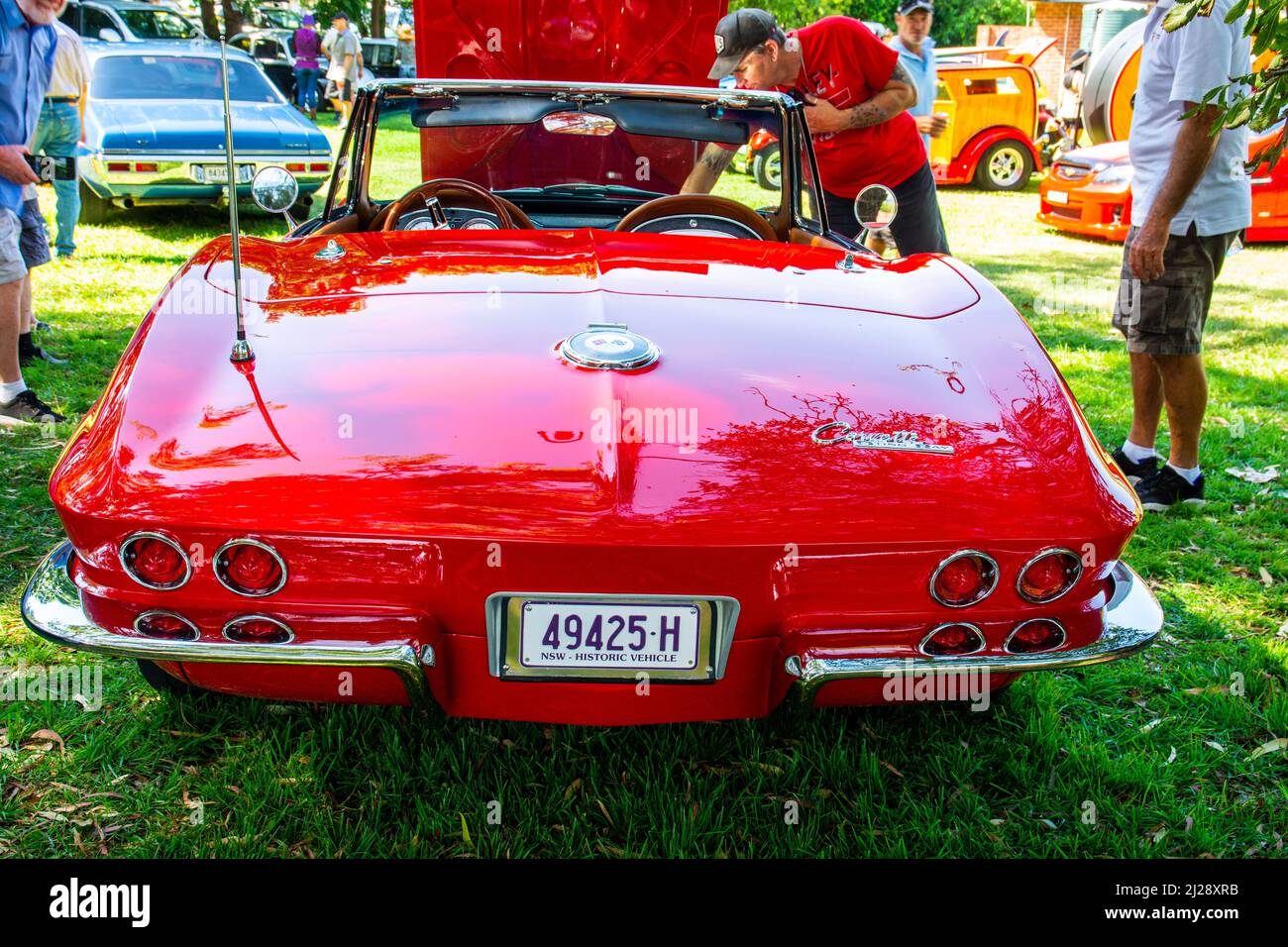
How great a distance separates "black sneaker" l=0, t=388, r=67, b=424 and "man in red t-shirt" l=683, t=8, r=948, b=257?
3158mm

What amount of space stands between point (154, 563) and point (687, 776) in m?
1.20

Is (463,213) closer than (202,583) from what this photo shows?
No

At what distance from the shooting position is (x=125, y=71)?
9.53m

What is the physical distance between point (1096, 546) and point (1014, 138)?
13.2m

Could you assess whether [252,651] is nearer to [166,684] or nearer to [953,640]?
[166,684]

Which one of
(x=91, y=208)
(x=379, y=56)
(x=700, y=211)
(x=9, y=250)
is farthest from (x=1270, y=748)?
(x=379, y=56)

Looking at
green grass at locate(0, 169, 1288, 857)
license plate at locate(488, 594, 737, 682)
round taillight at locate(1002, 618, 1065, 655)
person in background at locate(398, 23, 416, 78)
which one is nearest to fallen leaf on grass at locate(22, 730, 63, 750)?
green grass at locate(0, 169, 1288, 857)

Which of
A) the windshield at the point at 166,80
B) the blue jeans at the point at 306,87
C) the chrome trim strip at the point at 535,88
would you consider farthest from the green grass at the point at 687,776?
the blue jeans at the point at 306,87

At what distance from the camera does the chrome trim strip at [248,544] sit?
70.6 inches

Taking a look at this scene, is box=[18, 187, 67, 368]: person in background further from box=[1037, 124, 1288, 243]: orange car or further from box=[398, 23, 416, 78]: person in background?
box=[398, 23, 416, 78]: person in background

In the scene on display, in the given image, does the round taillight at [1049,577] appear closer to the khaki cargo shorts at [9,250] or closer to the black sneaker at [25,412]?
the black sneaker at [25,412]
